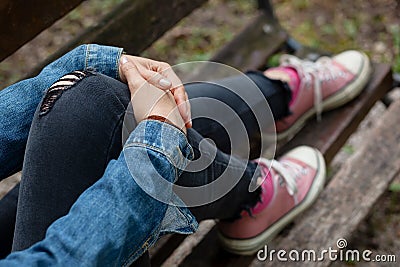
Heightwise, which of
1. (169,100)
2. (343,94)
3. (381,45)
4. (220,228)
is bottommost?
(381,45)

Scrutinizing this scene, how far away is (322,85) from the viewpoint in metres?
1.76

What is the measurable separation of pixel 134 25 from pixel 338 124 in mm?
658

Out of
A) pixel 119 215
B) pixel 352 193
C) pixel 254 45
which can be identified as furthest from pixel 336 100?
pixel 119 215

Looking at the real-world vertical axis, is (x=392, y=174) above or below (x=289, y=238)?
below

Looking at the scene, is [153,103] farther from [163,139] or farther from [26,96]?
[26,96]

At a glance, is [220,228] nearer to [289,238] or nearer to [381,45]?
[289,238]

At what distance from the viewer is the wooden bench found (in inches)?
57.3

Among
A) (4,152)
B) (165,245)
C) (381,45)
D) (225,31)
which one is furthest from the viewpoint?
(225,31)

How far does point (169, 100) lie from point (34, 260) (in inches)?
14.3

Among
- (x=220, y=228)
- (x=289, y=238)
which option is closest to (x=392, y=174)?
(x=289, y=238)

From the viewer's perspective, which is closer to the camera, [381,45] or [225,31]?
[381,45]

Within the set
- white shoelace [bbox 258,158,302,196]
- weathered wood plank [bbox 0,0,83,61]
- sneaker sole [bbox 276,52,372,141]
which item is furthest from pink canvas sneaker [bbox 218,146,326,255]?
weathered wood plank [bbox 0,0,83,61]

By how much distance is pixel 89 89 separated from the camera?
1.06m

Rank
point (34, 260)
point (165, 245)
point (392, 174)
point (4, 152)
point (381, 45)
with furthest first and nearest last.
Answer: point (381, 45), point (392, 174), point (165, 245), point (4, 152), point (34, 260)
